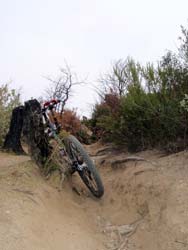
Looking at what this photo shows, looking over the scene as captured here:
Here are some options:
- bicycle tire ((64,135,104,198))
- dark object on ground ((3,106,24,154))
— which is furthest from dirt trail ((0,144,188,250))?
dark object on ground ((3,106,24,154))

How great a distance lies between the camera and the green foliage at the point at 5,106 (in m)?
8.53

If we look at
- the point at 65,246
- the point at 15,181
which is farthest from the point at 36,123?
the point at 65,246

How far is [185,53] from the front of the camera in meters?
5.84

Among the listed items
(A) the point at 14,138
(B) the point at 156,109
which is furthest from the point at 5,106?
(B) the point at 156,109

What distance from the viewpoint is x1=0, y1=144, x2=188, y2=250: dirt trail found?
11.5 feet

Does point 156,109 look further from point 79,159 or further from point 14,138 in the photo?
point 14,138

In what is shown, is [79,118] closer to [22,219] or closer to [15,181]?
[15,181]

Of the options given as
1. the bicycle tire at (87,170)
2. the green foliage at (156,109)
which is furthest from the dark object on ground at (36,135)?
the green foliage at (156,109)

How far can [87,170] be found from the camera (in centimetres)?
484

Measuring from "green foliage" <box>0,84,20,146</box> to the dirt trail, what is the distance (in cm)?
366

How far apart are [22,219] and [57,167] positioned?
140 centimetres

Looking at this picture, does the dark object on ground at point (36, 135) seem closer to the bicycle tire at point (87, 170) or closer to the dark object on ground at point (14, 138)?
the bicycle tire at point (87, 170)

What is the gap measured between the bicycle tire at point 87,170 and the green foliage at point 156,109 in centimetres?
146

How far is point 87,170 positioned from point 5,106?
4802mm
